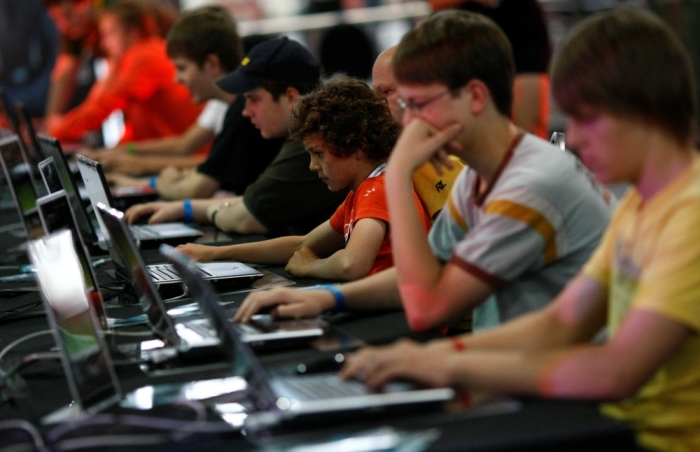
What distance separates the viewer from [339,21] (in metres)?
7.41

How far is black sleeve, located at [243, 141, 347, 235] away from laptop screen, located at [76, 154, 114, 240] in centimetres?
51

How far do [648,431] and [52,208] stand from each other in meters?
1.15

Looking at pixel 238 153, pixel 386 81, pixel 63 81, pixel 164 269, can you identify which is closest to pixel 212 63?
pixel 238 153

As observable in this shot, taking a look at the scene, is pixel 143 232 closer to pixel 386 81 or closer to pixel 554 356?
pixel 386 81

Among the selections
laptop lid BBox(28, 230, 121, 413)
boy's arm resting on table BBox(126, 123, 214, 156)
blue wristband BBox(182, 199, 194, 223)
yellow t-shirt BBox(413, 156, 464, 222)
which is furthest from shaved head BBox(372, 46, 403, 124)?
boy's arm resting on table BBox(126, 123, 214, 156)

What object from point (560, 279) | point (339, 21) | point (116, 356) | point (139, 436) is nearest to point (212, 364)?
point (116, 356)

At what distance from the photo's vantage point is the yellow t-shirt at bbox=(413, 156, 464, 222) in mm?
2133

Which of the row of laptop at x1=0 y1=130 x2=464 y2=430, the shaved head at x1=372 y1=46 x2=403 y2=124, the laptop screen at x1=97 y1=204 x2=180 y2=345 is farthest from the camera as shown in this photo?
the shaved head at x1=372 y1=46 x2=403 y2=124

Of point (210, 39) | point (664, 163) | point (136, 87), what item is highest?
point (210, 39)

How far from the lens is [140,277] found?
5.65 ft

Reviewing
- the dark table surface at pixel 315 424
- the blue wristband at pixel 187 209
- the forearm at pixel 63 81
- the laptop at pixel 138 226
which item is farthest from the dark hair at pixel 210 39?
the forearm at pixel 63 81

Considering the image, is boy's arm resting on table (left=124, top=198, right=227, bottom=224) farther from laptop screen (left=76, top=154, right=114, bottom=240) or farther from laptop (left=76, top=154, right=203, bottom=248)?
laptop screen (left=76, top=154, right=114, bottom=240)

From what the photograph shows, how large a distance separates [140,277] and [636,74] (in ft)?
3.16

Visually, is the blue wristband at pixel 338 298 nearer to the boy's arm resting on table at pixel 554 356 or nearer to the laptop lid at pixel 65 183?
the boy's arm resting on table at pixel 554 356
